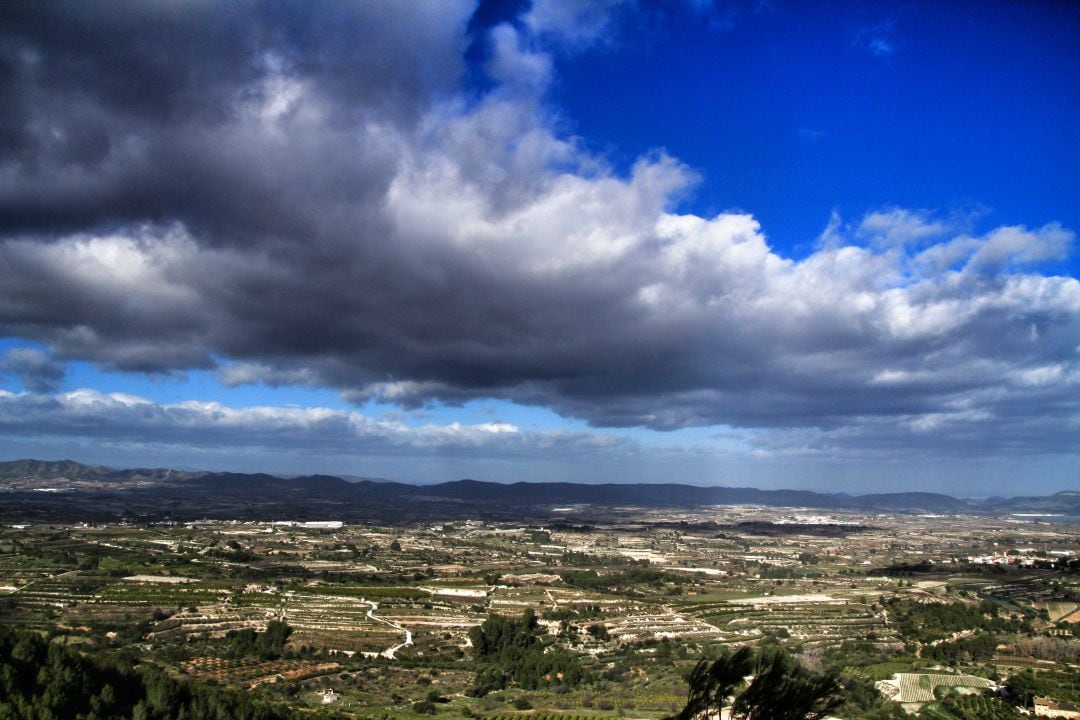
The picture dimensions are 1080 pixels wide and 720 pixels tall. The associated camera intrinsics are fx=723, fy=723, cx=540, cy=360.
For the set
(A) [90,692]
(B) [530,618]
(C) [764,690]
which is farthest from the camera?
(B) [530,618]

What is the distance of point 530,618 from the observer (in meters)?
49.2

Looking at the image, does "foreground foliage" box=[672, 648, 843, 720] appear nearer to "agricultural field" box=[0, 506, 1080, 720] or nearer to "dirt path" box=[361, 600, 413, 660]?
"agricultural field" box=[0, 506, 1080, 720]

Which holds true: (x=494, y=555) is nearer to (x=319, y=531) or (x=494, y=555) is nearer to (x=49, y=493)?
(x=319, y=531)

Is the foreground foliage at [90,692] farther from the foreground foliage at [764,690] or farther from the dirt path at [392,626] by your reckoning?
the foreground foliage at [764,690]

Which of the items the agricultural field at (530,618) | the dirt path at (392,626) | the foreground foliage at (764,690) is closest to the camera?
the foreground foliage at (764,690)

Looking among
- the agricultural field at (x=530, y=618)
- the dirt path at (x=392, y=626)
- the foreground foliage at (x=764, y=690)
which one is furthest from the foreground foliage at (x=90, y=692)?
the foreground foliage at (x=764, y=690)

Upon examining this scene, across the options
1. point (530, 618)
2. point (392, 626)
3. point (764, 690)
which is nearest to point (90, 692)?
point (764, 690)

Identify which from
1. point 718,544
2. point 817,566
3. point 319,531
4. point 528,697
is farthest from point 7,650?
point 718,544

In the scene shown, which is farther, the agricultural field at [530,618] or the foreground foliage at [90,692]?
the agricultural field at [530,618]

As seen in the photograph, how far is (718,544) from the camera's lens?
12381 cm

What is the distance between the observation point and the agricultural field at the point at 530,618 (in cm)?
3616

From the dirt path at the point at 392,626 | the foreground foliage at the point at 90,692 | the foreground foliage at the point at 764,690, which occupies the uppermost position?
the foreground foliage at the point at 764,690

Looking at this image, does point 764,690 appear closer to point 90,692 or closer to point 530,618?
point 90,692

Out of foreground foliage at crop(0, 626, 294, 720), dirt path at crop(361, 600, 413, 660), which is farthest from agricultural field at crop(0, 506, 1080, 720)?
foreground foliage at crop(0, 626, 294, 720)
